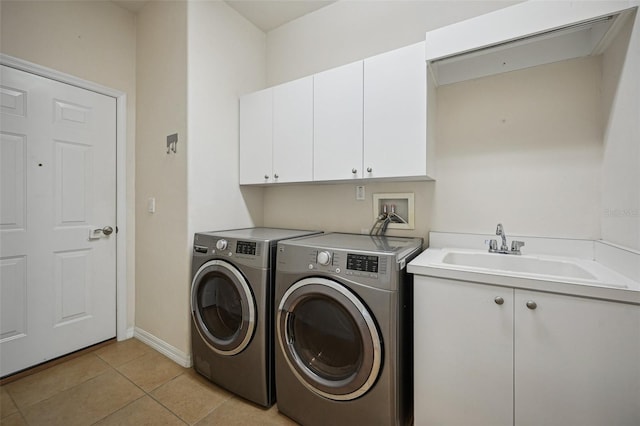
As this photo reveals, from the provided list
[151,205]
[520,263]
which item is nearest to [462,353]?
[520,263]

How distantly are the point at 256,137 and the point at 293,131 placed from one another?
0.37 m

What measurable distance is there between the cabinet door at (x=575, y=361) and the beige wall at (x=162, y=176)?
199 centimetres

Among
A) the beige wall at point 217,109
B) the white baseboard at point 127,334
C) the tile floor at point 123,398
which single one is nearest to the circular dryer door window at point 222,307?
the tile floor at point 123,398

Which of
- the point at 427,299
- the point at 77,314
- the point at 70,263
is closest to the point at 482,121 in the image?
the point at 427,299

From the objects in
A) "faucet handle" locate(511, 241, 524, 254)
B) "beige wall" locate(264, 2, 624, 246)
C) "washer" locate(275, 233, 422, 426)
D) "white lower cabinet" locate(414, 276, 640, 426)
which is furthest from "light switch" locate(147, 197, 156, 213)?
"faucet handle" locate(511, 241, 524, 254)

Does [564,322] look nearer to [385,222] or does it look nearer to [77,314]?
[385,222]

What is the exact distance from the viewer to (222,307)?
1783 millimetres

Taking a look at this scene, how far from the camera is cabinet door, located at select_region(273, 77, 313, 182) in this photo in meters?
1.91

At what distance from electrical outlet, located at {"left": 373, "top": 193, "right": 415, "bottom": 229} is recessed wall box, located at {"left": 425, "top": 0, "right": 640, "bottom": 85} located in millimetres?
825

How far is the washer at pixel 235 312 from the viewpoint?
1536mm

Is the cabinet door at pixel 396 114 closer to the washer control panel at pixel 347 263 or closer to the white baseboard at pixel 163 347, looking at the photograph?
the washer control panel at pixel 347 263

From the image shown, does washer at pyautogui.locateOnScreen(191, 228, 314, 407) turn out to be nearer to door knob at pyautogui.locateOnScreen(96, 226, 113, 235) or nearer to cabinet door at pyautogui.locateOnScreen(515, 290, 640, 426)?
door knob at pyautogui.locateOnScreen(96, 226, 113, 235)

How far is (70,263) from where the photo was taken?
206cm

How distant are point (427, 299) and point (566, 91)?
1.38 meters
